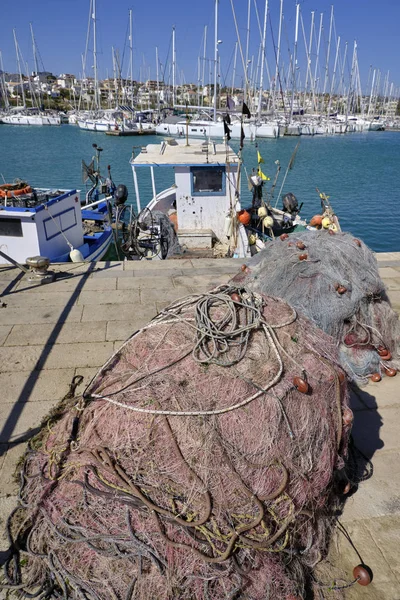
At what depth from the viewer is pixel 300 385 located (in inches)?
127

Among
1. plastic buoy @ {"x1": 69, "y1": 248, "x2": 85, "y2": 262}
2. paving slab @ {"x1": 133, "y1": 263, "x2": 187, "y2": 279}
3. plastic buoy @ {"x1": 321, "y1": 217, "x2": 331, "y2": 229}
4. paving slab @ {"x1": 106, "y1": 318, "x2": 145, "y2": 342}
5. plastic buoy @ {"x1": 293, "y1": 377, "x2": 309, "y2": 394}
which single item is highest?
plastic buoy @ {"x1": 293, "y1": 377, "x2": 309, "y2": 394}

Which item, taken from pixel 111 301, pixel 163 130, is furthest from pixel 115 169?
pixel 111 301

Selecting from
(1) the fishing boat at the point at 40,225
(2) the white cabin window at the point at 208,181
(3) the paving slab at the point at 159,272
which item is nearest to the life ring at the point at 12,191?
(1) the fishing boat at the point at 40,225

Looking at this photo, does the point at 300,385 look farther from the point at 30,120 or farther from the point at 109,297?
the point at 30,120

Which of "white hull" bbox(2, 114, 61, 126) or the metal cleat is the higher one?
"white hull" bbox(2, 114, 61, 126)

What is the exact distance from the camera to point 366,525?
3.66 meters

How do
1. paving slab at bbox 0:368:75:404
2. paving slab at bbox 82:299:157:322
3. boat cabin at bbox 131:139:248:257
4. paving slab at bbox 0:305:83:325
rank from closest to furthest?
paving slab at bbox 0:368:75:404, paving slab at bbox 0:305:83:325, paving slab at bbox 82:299:157:322, boat cabin at bbox 131:139:248:257

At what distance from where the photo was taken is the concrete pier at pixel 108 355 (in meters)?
3.61

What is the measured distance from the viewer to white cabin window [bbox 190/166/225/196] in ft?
39.3

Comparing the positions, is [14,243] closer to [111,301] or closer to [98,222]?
[111,301]

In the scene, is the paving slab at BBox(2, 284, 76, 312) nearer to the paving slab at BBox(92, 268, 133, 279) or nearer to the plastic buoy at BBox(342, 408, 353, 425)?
the paving slab at BBox(92, 268, 133, 279)

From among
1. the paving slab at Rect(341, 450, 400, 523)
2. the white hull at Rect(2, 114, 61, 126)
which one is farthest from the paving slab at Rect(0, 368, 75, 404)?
the white hull at Rect(2, 114, 61, 126)

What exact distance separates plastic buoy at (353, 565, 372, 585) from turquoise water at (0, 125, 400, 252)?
13028 mm

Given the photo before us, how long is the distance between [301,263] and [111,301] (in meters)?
3.50
